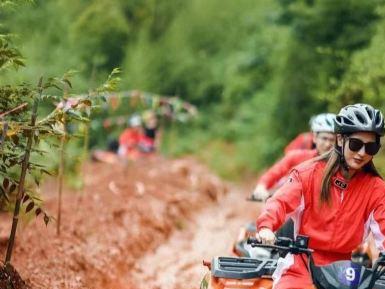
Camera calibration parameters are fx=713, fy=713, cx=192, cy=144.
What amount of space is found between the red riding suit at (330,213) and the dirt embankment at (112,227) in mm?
2806

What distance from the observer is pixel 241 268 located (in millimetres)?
5008

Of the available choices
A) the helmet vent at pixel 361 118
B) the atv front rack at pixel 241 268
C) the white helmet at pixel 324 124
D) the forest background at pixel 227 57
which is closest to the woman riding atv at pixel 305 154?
the white helmet at pixel 324 124

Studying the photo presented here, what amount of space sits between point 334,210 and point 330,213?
0.11 ft

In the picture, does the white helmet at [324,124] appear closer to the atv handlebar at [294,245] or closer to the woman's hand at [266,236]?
the atv handlebar at [294,245]

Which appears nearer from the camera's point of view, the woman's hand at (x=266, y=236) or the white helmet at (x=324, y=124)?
the woman's hand at (x=266, y=236)

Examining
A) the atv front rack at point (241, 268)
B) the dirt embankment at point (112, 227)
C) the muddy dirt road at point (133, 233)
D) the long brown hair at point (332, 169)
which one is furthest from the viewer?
the muddy dirt road at point (133, 233)

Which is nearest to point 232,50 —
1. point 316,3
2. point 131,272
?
point 316,3

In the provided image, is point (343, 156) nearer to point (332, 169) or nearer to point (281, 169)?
point (332, 169)

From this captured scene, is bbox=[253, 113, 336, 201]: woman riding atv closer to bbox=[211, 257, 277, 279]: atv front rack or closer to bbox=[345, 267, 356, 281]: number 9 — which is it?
bbox=[211, 257, 277, 279]: atv front rack

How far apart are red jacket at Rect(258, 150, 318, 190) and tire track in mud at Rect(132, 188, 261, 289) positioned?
199 centimetres

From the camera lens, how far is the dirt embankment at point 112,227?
26.7 feet

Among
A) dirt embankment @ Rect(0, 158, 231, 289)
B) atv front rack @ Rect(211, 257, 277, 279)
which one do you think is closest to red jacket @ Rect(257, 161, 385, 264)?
atv front rack @ Rect(211, 257, 277, 279)

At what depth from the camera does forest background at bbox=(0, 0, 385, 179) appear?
48.9ft

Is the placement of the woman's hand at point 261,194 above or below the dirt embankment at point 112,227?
above
